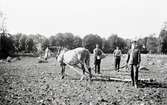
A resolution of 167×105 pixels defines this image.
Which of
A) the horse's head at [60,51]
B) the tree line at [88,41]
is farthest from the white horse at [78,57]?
the tree line at [88,41]

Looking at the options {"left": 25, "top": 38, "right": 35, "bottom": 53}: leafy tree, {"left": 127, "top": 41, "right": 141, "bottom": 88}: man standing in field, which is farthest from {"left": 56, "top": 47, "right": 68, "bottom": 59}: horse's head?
{"left": 25, "top": 38, "right": 35, "bottom": 53}: leafy tree

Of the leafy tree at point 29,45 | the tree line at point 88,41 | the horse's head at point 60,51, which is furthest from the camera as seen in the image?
the leafy tree at point 29,45

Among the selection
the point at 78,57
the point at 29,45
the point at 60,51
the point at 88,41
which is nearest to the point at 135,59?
the point at 78,57

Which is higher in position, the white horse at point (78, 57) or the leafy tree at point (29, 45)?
the leafy tree at point (29, 45)

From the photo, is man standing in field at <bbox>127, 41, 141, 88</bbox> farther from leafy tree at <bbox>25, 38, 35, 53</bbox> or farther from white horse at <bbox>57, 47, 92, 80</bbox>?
leafy tree at <bbox>25, 38, 35, 53</bbox>

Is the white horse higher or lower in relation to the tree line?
lower

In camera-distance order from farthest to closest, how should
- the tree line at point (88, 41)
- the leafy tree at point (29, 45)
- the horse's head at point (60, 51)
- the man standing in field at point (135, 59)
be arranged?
the leafy tree at point (29, 45), the tree line at point (88, 41), the horse's head at point (60, 51), the man standing in field at point (135, 59)

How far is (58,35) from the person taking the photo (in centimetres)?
13000

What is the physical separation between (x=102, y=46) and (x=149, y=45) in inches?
1212

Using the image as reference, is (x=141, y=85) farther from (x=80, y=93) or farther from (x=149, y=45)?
(x=149, y=45)

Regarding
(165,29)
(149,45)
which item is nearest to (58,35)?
(149,45)

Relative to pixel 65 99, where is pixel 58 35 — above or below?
above

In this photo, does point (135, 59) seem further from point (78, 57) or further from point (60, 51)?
point (60, 51)

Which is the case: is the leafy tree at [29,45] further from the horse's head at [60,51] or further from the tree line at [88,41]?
the horse's head at [60,51]
